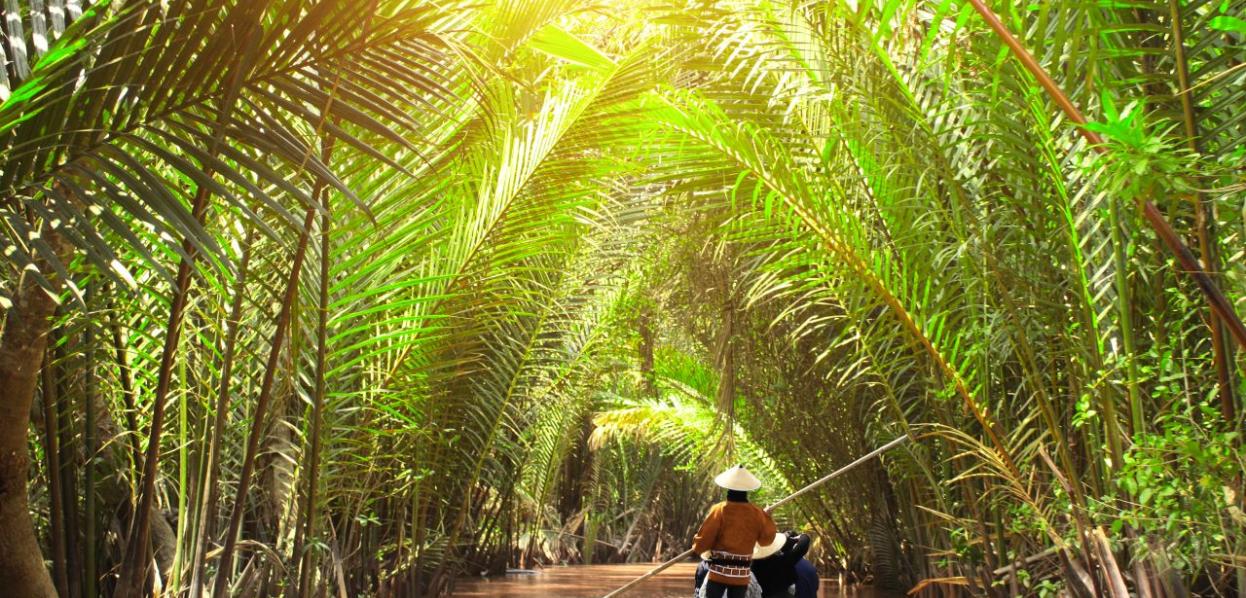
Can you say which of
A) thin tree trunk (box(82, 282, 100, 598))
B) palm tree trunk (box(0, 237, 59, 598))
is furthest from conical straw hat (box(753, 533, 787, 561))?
palm tree trunk (box(0, 237, 59, 598))

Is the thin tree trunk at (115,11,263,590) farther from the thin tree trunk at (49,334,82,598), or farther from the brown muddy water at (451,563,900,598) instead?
the brown muddy water at (451,563,900,598)

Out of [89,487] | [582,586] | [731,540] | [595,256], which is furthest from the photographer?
[582,586]

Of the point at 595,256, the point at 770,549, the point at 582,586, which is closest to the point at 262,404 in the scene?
the point at 770,549

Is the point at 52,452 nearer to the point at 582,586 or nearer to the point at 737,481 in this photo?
the point at 737,481

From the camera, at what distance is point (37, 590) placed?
2285 millimetres

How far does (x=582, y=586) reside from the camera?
12477 mm

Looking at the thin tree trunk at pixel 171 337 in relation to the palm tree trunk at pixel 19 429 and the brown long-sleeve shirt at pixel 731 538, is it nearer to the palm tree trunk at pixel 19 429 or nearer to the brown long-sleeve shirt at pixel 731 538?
the palm tree trunk at pixel 19 429

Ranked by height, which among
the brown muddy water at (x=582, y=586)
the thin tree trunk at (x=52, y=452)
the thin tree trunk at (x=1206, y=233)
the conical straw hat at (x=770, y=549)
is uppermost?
the thin tree trunk at (x=1206, y=233)

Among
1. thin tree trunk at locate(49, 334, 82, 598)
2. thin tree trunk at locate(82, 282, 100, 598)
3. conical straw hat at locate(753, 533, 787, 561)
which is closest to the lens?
thin tree trunk at locate(49, 334, 82, 598)

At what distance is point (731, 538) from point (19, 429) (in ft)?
13.0

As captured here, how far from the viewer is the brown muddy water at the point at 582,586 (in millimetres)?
10422

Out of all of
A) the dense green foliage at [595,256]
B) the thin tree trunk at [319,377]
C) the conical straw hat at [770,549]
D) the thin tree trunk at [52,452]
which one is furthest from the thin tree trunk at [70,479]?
the conical straw hat at [770,549]

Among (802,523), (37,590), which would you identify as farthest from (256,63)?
(802,523)

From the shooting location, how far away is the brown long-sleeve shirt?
18.6 ft
